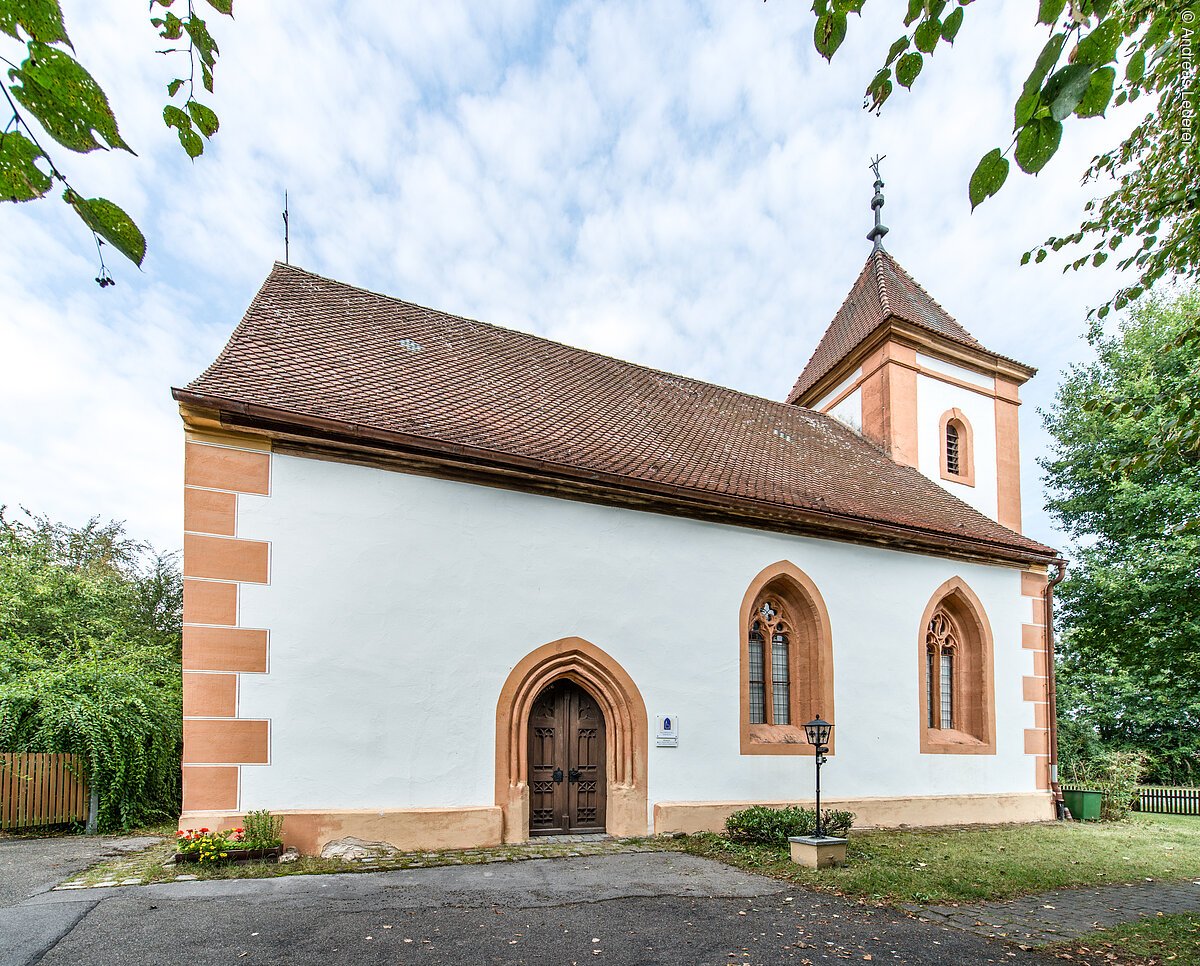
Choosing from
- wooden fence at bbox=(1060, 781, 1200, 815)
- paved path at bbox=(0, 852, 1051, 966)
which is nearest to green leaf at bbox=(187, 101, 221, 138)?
paved path at bbox=(0, 852, 1051, 966)

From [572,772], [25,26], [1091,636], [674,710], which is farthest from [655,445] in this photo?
[25,26]

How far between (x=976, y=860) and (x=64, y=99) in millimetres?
10351

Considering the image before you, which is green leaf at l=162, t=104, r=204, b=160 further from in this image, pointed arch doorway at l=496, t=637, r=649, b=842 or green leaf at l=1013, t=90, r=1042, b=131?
pointed arch doorway at l=496, t=637, r=649, b=842

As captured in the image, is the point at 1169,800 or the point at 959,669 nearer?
the point at 959,669

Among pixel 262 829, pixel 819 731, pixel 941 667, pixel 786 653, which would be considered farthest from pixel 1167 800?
pixel 262 829

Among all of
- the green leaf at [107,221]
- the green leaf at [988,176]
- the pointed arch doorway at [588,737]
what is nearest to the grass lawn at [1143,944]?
the pointed arch doorway at [588,737]

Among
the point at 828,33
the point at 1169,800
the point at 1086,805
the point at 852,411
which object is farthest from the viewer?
the point at 1169,800

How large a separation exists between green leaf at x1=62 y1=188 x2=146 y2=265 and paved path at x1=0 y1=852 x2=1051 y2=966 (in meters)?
4.55

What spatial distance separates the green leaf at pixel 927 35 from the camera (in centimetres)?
256

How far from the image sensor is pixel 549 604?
9.13 meters

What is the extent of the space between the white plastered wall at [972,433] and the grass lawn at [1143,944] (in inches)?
389

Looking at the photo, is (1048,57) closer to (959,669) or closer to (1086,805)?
(959,669)

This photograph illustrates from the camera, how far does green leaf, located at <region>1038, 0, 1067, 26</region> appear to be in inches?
86.6

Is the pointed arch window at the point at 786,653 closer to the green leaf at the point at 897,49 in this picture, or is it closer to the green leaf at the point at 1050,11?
the green leaf at the point at 897,49
